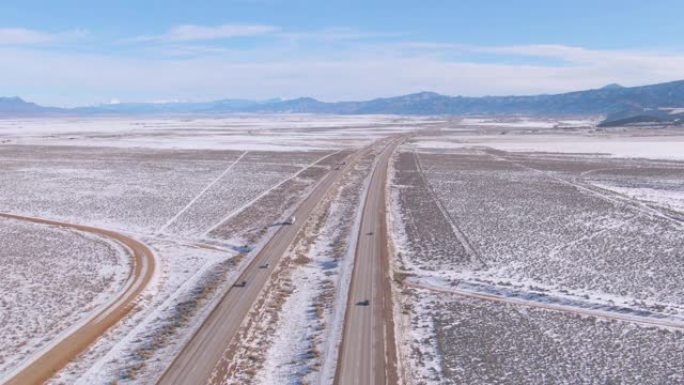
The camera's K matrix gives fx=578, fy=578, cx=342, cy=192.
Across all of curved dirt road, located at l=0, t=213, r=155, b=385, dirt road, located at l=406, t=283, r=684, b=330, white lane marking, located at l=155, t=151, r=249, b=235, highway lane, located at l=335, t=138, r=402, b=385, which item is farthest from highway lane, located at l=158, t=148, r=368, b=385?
white lane marking, located at l=155, t=151, r=249, b=235

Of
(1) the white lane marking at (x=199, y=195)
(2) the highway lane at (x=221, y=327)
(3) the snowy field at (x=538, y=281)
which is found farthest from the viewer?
(1) the white lane marking at (x=199, y=195)

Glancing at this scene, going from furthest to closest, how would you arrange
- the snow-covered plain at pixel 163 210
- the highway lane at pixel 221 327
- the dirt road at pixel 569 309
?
the dirt road at pixel 569 309 < the snow-covered plain at pixel 163 210 < the highway lane at pixel 221 327

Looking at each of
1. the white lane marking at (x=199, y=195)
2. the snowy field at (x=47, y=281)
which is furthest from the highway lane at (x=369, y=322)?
the white lane marking at (x=199, y=195)

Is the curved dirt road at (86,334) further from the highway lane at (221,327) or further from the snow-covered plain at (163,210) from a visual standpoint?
the highway lane at (221,327)

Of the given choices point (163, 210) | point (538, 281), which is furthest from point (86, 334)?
point (163, 210)

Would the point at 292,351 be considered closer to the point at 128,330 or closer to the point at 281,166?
the point at 128,330

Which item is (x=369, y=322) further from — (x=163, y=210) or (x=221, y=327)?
(x=163, y=210)
